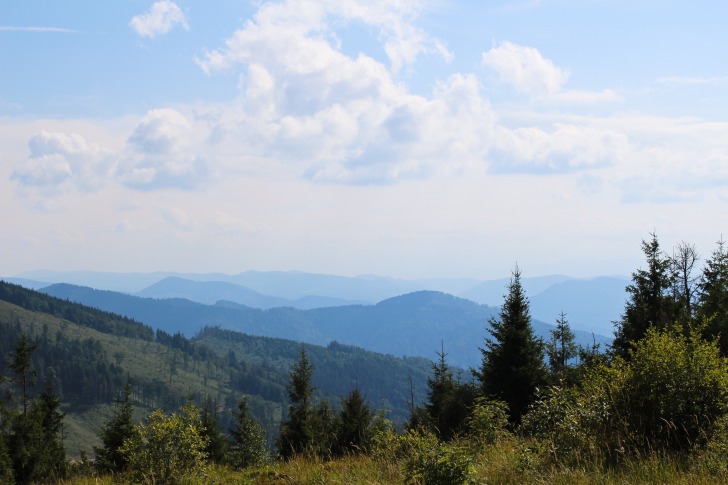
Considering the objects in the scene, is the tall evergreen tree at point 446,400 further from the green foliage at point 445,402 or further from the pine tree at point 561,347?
the pine tree at point 561,347

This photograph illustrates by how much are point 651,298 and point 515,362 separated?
54.6ft

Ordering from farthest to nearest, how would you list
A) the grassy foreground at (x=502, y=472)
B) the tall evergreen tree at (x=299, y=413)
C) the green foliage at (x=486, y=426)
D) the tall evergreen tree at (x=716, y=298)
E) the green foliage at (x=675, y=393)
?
the tall evergreen tree at (x=299, y=413) < the tall evergreen tree at (x=716, y=298) < the green foliage at (x=486, y=426) < the green foliage at (x=675, y=393) < the grassy foreground at (x=502, y=472)

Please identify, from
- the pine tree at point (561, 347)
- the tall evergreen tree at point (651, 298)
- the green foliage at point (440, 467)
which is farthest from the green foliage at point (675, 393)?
the pine tree at point (561, 347)

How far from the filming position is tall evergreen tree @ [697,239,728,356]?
60.4 feet

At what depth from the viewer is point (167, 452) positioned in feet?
26.2

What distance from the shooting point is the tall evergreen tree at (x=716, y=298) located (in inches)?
724

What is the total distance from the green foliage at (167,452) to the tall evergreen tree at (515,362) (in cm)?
2386

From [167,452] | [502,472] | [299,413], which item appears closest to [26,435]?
[299,413]

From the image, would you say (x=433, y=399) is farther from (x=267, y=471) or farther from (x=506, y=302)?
(x=267, y=471)

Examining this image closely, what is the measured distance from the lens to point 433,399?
49.4 m

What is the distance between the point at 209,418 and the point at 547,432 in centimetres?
5157

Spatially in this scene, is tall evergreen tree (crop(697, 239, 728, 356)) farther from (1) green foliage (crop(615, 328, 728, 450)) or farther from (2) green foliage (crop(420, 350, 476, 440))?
(2) green foliage (crop(420, 350, 476, 440))

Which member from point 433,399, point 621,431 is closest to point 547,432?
point 621,431

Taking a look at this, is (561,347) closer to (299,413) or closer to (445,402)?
(445,402)
